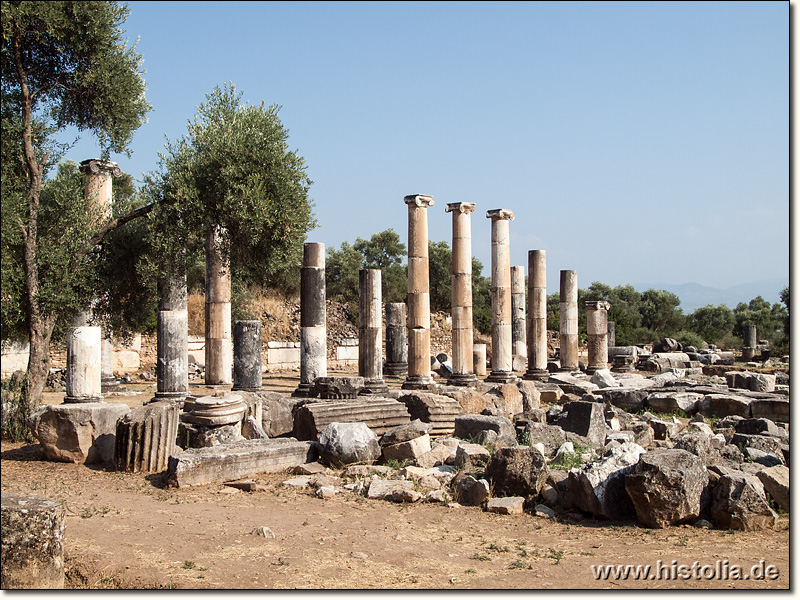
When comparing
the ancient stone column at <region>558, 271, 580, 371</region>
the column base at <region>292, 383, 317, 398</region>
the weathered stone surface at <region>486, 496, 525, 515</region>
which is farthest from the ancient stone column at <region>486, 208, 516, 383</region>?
the weathered stone surface at <region>486, 496, 525, 515</region>

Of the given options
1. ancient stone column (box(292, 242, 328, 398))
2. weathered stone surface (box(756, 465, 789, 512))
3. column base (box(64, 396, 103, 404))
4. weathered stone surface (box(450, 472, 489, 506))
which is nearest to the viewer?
weathered stone surface (box(756, 465, 789, 512))

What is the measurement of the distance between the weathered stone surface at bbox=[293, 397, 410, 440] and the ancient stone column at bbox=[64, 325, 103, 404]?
4.68m

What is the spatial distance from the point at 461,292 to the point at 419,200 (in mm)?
3619

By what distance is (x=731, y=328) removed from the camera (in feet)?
212

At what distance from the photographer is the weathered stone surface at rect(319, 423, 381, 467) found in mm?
12266

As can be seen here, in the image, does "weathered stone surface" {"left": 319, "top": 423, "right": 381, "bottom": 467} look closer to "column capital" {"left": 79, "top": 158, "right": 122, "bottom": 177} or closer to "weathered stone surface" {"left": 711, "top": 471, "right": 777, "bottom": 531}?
"weathered stone surface" {"left": 711, "top": 471, "right": 777, "bottom": 531}

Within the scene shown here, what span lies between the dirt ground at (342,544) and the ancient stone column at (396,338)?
795 inches

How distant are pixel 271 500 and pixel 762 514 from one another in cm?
589

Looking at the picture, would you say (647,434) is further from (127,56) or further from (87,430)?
(127,56)

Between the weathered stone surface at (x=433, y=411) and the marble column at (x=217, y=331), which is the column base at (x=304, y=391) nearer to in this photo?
the marble column at (x=217, y=331)

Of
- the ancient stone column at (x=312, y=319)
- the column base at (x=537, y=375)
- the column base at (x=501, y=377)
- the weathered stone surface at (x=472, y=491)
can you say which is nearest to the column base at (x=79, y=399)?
the ancient stone column at (x=312, y=319)

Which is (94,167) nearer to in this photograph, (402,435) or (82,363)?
(82,363)

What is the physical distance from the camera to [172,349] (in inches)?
735

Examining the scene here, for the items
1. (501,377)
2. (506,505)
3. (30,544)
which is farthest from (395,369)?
(30,544)
